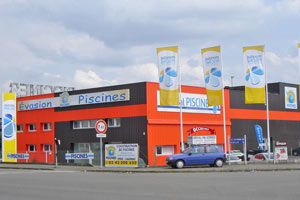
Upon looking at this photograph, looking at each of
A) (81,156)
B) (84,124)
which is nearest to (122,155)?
(81,156)

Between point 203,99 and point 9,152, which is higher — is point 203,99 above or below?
above

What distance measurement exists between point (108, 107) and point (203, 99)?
30.0 ft

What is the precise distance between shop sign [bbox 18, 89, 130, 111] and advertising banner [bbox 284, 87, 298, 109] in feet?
75.8

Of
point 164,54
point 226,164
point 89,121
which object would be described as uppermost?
point 164,54

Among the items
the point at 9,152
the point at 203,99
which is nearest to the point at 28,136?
the point at 9,152

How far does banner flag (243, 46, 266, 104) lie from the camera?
3531 cm

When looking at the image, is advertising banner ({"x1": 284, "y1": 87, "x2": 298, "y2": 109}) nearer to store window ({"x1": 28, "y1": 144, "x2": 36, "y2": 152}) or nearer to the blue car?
the blue car

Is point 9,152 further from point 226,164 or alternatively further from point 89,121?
point 226,164

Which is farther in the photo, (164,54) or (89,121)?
(89,121)

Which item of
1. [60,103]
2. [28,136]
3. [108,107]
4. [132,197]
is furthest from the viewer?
[28,136]

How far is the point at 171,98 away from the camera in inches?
1336

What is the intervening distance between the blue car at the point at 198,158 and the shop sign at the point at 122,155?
7.56 feet

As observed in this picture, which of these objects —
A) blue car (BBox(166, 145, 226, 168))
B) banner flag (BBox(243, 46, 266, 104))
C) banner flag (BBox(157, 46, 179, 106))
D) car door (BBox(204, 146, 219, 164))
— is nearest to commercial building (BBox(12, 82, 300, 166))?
banner flag (BBox(157, 46, 179, 106))

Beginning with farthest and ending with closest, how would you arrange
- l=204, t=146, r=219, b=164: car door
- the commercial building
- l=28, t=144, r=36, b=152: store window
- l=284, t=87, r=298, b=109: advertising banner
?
l=284, t=87, r=298, b=109: advertising banner → l=28, t=144, r=36, b=152: store window → the commercial building → l=204, t=146, r=219, b=164: car door
